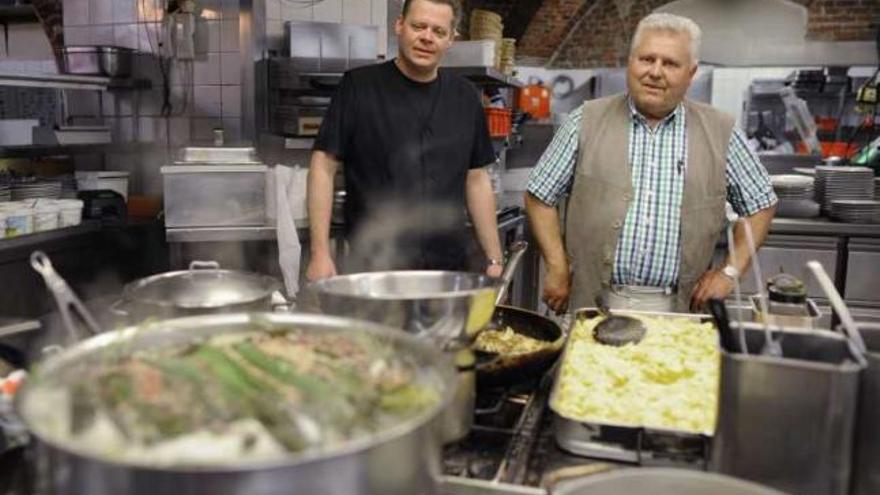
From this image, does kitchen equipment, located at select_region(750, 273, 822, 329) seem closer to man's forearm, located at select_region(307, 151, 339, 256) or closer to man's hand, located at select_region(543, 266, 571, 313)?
man's hand, located at select_region(543, 266, 571, 313)

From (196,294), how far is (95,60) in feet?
11.9

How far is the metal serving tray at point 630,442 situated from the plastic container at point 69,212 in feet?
11.4

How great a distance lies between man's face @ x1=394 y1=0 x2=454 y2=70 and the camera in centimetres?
282

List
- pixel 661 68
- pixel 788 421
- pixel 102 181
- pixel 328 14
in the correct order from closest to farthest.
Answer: pixel 788 421, pixel 661 68, pixel 102 181, pixel 328 14

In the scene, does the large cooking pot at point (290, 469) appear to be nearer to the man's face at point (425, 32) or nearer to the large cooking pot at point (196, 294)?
the large cooking pot at point (196, 294)

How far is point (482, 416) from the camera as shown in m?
1.57

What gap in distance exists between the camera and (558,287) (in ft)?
9.78

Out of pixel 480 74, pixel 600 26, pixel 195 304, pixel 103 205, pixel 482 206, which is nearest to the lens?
pixel 195 304

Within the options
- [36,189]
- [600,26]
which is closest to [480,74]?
[36,189]

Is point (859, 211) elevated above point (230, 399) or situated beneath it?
situated beneath

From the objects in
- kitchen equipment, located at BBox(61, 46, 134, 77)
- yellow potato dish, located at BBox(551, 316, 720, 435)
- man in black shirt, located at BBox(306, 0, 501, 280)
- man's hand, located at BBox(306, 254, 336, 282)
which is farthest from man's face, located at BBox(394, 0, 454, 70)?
kitchen equipment, located at BBox(61, 46, 134, 77)

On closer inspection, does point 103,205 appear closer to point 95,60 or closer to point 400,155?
point 95,60

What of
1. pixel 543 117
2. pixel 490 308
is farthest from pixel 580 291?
pixel 543 117

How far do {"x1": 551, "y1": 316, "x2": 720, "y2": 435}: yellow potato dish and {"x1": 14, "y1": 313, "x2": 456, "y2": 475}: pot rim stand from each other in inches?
17.0
